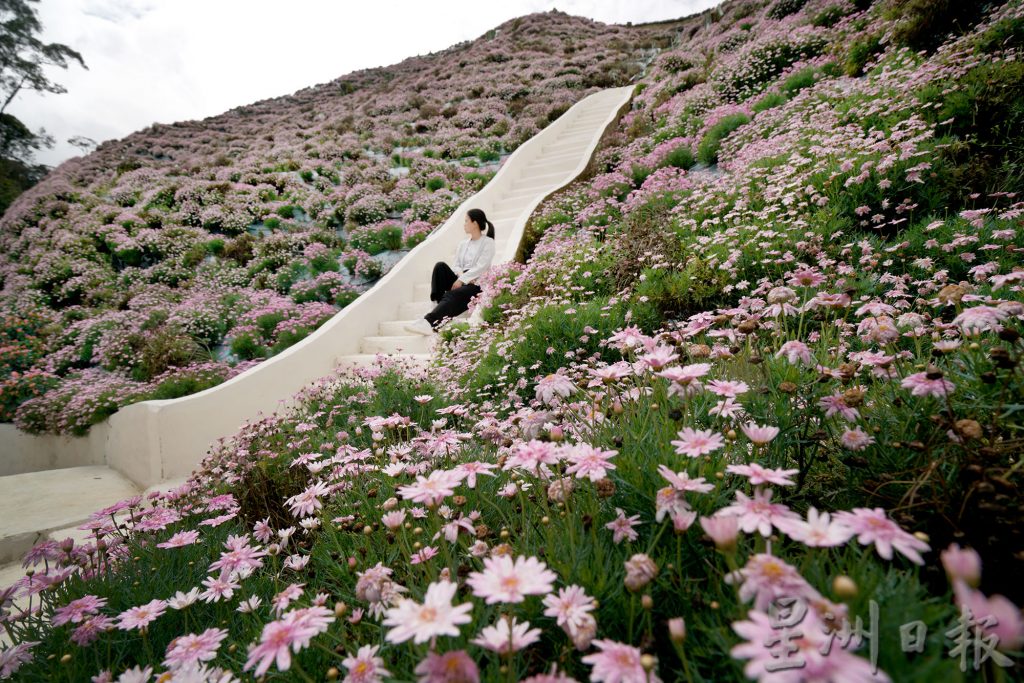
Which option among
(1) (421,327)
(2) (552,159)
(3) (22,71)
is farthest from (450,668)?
(3) (22,71)

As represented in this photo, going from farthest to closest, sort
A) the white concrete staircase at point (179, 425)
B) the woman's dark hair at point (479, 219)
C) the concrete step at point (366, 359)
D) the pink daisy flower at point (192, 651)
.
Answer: the woman's dark hair at point (479, 219) → the concrete step at point (366, 359) → the white concrete staircase at point (179, 425) → the pink daisy flower at point (192, 651)

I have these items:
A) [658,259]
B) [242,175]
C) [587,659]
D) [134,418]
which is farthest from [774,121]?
[242,175]

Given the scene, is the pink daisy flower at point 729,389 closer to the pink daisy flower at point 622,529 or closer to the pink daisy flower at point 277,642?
the pink daisy flower at point 622,529

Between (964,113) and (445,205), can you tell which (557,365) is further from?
(445,205)

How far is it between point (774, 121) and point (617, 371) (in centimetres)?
677

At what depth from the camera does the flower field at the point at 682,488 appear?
77cm

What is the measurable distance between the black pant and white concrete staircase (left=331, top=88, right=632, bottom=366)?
7.4 inches

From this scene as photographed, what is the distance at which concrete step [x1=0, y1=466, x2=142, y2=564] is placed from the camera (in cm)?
331

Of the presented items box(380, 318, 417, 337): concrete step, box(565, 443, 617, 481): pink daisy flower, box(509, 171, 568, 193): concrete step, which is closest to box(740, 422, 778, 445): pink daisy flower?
box(565, 443, 617, 481): pink daisy flower

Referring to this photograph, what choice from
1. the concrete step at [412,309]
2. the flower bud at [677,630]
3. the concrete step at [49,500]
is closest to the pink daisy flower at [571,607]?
the flower bud at [677,630]

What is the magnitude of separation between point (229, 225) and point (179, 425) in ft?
23.0

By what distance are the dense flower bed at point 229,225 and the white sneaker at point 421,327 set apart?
156 centimetres

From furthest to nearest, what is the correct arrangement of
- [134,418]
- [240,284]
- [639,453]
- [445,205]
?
[445,205], [240,284], [134,418], [639,453]

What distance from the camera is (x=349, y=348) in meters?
6.04
